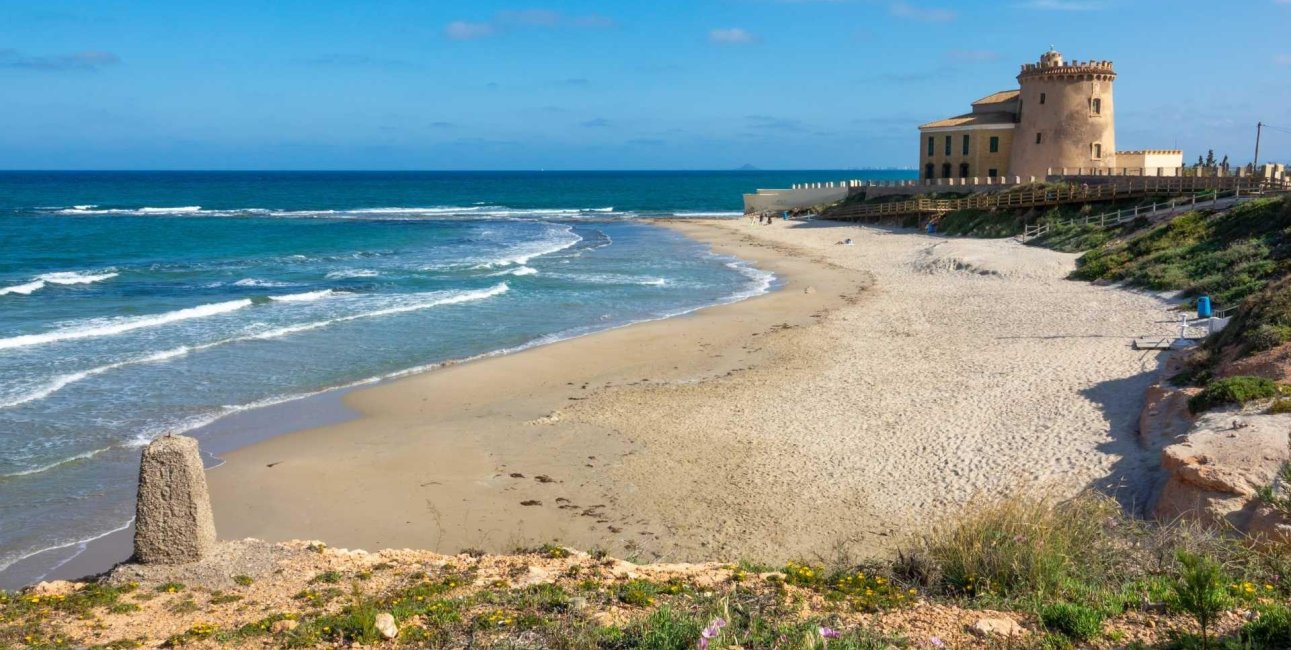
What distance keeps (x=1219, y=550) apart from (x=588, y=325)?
19.0m

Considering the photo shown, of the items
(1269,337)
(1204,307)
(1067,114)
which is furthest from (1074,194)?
(1269,337)

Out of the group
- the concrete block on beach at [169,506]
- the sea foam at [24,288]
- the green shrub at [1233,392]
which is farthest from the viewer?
the sea foam at [24,288]

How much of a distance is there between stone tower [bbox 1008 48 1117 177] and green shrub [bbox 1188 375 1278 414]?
41377mm

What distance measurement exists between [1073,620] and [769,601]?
6.81 ft

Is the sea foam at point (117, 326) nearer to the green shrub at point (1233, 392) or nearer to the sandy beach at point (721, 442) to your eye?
the sandy beach at point (721, 442)

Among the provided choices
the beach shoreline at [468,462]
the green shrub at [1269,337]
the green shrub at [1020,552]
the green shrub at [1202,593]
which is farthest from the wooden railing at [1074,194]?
the green shrub at [1202,593]

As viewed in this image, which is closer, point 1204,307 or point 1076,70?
point 1204,307

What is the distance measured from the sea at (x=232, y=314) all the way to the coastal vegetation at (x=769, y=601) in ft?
13.2

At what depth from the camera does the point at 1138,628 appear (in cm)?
621

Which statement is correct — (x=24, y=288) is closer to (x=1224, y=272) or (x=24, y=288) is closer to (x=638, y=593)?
(x=638, y=593)

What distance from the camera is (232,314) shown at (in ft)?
87.8

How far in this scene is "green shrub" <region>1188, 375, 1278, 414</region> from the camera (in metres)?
11.8

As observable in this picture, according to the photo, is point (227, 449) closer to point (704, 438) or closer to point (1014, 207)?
point (704, 438)

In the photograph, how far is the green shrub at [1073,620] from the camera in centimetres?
613
